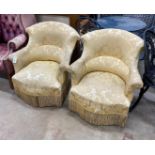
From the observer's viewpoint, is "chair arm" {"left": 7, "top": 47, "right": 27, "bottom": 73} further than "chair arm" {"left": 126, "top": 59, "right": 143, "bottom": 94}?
Yes

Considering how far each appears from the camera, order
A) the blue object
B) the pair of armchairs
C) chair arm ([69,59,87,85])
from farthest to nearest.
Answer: the blue object
chair arm ([69,59,87,85])
the pair of armchairs

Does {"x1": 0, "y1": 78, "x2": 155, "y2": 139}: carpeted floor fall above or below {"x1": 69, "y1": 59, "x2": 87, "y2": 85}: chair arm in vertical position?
below

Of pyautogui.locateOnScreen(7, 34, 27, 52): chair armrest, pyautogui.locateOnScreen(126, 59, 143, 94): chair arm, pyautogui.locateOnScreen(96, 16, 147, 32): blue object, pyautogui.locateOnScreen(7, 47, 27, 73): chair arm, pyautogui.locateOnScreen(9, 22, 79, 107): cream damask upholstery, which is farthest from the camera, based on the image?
pyautogui.locateOnScreen(96, 16, 147, 32): blue object

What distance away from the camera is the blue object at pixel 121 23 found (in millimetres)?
2809

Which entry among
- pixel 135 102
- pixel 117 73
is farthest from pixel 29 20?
pixel 135 102

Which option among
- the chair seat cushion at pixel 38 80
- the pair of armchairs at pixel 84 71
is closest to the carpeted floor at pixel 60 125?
the pair of armchairs at pixel 84 71

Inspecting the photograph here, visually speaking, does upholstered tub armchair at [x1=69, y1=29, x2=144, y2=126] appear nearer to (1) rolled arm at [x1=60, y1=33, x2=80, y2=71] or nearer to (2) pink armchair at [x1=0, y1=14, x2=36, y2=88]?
(1) rolled arm at [x1=60, y1=33, x2=80, y2=71]

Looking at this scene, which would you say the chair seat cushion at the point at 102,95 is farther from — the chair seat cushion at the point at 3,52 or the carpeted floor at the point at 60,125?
the chair seat cushion at the point at 3,52

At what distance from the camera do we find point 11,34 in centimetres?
281

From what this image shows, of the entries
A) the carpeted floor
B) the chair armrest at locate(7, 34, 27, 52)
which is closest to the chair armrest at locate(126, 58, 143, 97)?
the carpeted floor

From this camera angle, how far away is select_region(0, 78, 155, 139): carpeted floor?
201 centimetres

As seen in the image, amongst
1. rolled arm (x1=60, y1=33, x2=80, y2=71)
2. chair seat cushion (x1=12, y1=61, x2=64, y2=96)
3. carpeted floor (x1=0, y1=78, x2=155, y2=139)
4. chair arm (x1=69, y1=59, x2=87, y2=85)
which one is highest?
rolled arm (x1=60, y1=33, x2=80, y2=71)
